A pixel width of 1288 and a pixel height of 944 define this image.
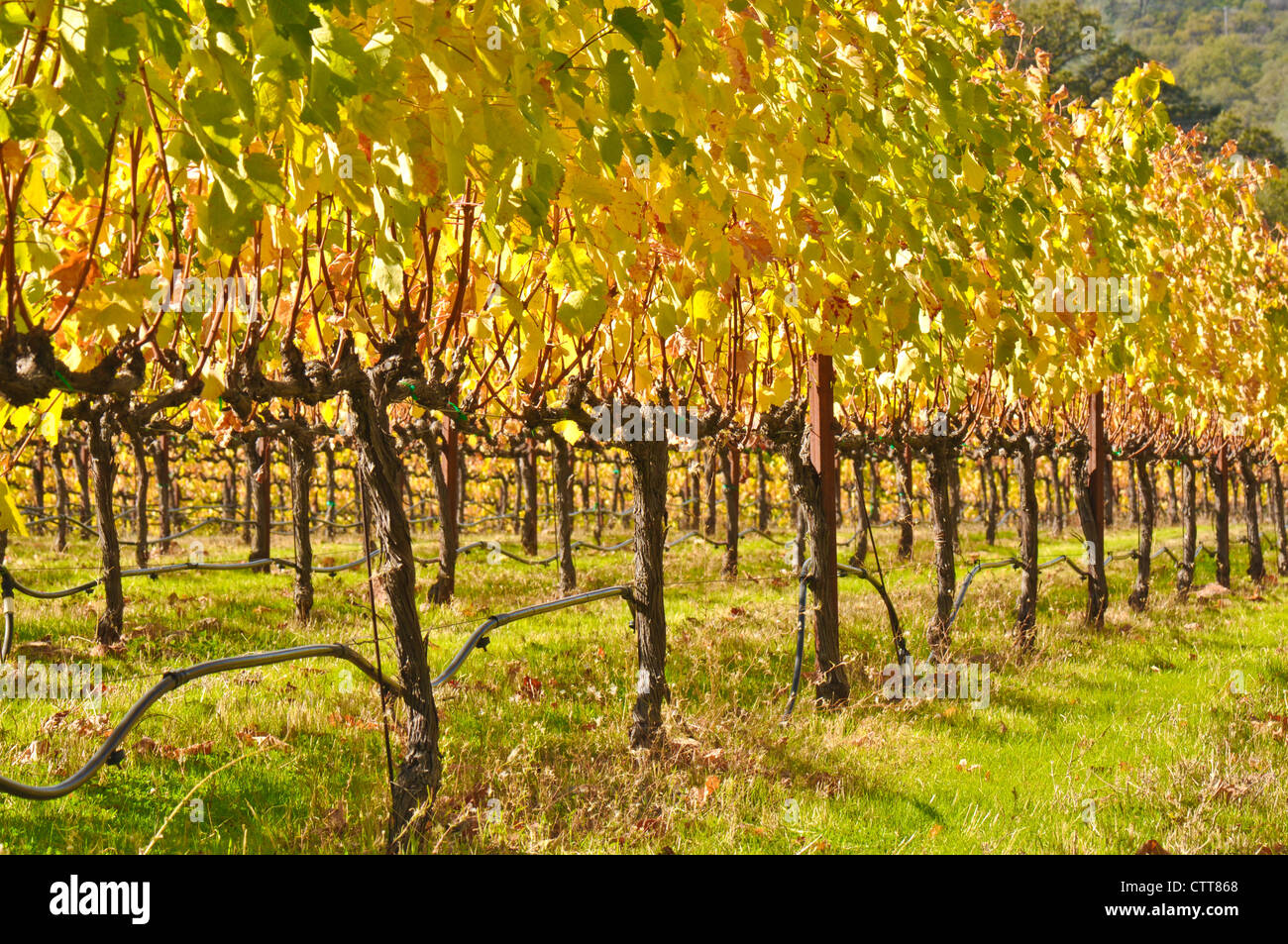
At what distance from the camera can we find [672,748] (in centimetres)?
495

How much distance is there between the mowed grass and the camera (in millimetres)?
4062

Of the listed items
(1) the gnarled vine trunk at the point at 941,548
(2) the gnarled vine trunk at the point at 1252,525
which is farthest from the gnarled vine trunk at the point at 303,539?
(2) the gnarled vine trunk at the point at 1252,525

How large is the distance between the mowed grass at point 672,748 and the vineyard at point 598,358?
3 centimetres

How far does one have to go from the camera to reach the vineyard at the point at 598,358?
6.82ft

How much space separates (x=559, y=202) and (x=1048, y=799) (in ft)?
13.2

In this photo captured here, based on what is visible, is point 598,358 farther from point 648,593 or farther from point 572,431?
point 648,593

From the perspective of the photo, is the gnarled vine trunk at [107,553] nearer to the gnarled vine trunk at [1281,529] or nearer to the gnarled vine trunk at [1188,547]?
the gnarled vine trunk at [1188,547]

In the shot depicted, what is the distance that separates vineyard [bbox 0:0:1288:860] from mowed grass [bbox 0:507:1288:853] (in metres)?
0.03

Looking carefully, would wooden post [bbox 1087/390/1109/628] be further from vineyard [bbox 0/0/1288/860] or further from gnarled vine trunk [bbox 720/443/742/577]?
gnarled vine trunk [bbox 720/443/742/577]

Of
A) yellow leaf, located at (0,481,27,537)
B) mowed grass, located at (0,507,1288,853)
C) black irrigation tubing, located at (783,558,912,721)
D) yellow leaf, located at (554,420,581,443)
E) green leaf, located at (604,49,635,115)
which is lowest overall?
mowed grass, located at (0,507,1288,853)

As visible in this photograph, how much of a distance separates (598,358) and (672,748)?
2.19 meters

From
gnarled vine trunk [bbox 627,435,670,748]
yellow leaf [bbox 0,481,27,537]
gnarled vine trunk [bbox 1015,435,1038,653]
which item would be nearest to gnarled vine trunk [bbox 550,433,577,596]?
gnarled vine trunk [bbox 1015,435,1038,653]
